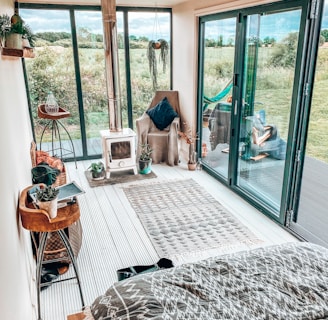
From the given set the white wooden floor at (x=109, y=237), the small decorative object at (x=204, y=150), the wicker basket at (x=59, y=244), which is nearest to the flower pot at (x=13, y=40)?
the wicker basket at (x=59, y=244)

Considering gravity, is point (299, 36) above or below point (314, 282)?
above

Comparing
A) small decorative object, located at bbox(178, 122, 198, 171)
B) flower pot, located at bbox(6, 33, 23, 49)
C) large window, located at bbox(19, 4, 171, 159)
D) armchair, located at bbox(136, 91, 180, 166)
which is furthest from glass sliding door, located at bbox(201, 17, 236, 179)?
flower pot, located at bbox(6, 33, 23, 49)

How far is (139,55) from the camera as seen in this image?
5.20m

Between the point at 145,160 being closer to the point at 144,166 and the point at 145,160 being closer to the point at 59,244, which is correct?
the point at 144,166

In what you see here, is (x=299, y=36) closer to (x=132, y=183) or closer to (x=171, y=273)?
(x=171, y=273)

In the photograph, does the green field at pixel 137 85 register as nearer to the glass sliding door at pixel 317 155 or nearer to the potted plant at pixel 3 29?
the glass sliding door at pixel 317 155

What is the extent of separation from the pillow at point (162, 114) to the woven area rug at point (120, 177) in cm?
85

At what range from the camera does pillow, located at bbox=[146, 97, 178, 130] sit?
5.06 m

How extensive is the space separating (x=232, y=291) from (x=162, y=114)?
3871 millimetres

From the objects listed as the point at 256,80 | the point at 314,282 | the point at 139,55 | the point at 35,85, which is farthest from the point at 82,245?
the point at 139,55

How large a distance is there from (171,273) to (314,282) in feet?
2.14

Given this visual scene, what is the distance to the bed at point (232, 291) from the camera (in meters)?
1.30

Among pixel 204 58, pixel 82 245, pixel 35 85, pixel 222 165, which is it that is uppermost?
pixel 204 58

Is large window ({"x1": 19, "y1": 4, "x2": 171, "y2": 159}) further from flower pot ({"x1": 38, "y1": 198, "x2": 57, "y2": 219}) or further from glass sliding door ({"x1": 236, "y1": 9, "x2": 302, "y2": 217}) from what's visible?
flower pot ({"x1": 38, "y1": 198, "x2": 57, "y2": 219})
